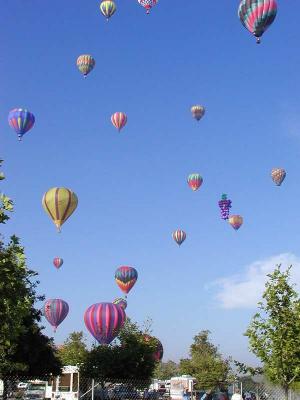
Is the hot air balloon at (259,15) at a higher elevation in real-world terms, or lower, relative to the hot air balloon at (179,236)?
higher

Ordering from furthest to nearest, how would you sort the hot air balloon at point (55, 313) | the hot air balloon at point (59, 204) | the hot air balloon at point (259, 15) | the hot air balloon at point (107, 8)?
the hot air balloon at point (107, 8) < the hot air balloon at point (55, 313) < the hot air balloon at point (59, 204) < the hot air balloon at point (259, 15)

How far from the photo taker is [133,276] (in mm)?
69500

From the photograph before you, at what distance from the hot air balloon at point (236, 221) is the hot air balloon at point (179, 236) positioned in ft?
22.2

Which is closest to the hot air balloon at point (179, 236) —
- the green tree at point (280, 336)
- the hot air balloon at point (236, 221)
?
the hot air balloon at point (236, 221)

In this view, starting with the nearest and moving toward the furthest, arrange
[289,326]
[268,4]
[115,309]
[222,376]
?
[289,326]
[268,4]
[115,309]
[222,376]

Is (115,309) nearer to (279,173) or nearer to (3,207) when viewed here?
(279,173)

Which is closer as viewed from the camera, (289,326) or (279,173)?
(289,326)

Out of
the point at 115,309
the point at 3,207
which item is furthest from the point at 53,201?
the point at 3,207

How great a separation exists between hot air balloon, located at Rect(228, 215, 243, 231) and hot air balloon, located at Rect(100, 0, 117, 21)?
31.6m

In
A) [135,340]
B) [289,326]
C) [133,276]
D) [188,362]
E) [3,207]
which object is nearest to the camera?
[3,207]

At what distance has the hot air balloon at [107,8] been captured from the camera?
63156 mm

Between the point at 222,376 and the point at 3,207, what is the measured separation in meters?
87.5

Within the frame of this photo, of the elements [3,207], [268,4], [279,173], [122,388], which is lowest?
[122,388]

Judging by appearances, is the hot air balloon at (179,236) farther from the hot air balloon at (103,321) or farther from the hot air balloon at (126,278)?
the hot air balloon at (103,321)
